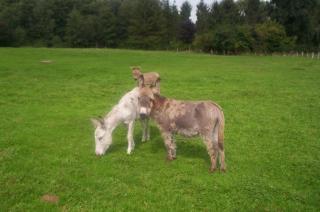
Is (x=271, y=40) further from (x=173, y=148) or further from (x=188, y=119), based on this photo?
(x=188, y=119)

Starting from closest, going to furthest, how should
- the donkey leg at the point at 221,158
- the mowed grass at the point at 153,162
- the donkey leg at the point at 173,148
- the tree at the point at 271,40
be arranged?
1. the mowed grass at the point at 153,162
2. the donkey leg at the point at 221,158
3. the donkey leg at the point at 173,148
4. the tree at the point at 271,40

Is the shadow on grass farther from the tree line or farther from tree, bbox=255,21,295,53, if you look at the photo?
tree, bbox=255,21,295,53

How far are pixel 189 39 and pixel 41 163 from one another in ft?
315

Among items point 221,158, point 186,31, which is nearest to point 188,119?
point 221,158

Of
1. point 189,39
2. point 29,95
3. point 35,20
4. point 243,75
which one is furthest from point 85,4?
point 29,95

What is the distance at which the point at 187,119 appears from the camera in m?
9.62

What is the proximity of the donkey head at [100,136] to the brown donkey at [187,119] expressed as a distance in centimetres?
130

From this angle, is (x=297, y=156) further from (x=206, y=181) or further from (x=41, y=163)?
(x=41, y=163)

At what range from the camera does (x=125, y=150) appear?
11328 mm

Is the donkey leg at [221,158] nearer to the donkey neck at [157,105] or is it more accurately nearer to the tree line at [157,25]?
the donkey neck at [157,105]

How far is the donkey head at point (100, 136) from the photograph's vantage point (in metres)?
10.4

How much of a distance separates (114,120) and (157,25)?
8618cm

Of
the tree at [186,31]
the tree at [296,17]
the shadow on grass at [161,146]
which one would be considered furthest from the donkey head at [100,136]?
Answer: the tree at [186,31]

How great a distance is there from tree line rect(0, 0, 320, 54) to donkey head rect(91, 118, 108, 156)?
61.5 m
